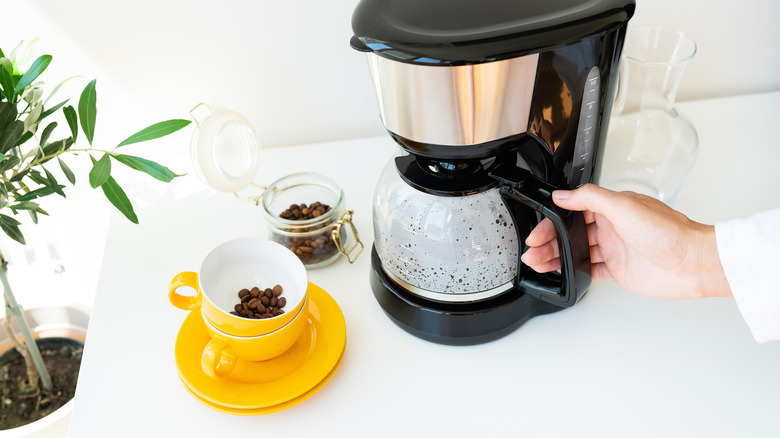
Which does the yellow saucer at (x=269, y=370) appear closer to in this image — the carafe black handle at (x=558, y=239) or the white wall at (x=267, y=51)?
the carafe black handle at (x=558, y=239)

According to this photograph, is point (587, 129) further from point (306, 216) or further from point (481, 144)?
point (306, 216)

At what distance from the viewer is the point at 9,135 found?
71 centimetres

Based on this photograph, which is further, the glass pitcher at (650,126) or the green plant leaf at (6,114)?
the glass pitcher at (650,126)

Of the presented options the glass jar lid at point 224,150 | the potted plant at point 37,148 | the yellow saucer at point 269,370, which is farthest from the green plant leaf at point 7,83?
the yellow saucer at point 269,370

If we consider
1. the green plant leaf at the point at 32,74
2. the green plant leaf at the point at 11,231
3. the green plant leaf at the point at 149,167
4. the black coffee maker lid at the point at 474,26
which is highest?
the black coffee maker lid at the point at 474,26

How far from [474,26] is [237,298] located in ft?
1.42

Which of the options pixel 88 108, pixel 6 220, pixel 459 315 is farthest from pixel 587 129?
pixel 6 220

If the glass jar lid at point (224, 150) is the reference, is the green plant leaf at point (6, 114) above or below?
above

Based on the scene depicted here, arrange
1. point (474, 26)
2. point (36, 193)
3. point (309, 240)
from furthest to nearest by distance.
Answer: point (309, 240)
point (36, 193)
point (474, 26)

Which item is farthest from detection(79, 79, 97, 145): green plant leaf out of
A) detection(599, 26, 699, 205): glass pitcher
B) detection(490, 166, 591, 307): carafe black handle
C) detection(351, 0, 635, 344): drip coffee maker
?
detection(599, 26, 699, 205): glass pitcher

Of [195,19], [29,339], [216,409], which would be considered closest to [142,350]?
[216,409]

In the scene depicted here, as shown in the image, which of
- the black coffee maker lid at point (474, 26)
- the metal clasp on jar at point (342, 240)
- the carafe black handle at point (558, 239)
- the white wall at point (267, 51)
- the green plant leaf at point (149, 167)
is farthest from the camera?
the white wall at point (267, 51)

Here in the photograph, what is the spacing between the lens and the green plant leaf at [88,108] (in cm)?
77

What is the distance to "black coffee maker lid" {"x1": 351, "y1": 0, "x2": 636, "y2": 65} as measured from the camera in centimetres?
55
